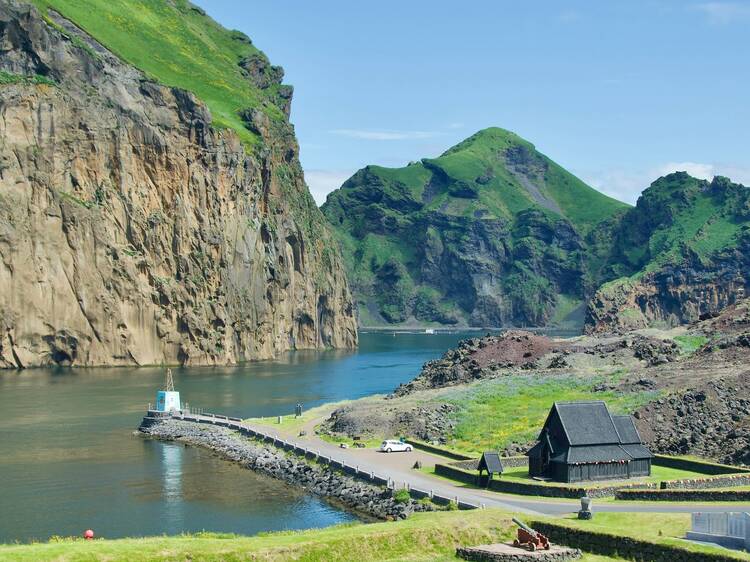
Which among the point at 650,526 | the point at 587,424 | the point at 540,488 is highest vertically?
the point at 587,424

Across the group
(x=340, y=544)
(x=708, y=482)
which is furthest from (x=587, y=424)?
(x=340, y=544)

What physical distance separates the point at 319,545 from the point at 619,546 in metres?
13.8

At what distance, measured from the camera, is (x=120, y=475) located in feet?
313

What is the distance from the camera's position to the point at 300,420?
124688 mm

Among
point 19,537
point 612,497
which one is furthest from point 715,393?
point 19,537

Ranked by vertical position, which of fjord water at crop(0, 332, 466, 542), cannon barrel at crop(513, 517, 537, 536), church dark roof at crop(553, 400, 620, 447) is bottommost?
fjord water at crop(0, 332, 466, 542)

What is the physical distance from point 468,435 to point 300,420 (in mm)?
26876

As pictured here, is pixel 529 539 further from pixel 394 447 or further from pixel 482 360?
pixel 482 360

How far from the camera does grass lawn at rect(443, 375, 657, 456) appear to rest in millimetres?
99938

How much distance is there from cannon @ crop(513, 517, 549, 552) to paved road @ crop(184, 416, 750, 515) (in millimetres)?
12830

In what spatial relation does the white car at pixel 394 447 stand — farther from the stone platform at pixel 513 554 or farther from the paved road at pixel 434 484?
the stone platform at pixel 513 554

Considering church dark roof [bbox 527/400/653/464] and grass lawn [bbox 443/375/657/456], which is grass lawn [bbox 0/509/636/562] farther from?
grass lawn [bbox 443/375/657/456]


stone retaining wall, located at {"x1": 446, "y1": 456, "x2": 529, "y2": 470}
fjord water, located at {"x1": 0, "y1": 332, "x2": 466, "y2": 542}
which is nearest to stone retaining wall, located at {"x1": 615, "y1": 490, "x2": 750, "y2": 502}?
stone retaining wall, located at {"x1": 446, "y1": 456, "x2": 529, "y2": 470}

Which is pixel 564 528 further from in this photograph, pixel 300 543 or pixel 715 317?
pixel 715 317
